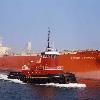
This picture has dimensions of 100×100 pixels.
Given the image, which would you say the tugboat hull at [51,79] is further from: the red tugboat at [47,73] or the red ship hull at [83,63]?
the red ship hull at [83,63]

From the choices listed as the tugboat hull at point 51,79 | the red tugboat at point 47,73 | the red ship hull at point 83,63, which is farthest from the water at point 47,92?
the red ship hull at point 83,63

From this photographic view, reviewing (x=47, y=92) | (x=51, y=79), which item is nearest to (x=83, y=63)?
(x=51, y=79)

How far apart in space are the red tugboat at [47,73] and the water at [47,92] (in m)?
0.79

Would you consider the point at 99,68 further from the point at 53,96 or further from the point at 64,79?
the point at 53,96

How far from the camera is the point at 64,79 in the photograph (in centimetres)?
4178

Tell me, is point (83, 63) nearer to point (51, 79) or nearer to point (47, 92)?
point (51, 79)

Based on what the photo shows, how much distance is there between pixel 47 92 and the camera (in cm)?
3775

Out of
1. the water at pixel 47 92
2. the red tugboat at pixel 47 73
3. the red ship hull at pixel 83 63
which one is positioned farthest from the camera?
the red ship hull at pixel 83 63

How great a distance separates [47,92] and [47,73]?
5.31m

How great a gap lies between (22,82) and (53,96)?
11.2 meters

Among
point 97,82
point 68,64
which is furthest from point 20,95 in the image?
point 68,64

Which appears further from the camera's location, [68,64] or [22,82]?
[68,64]

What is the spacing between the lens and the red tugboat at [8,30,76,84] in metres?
42.1

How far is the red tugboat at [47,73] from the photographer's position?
42091 mm
